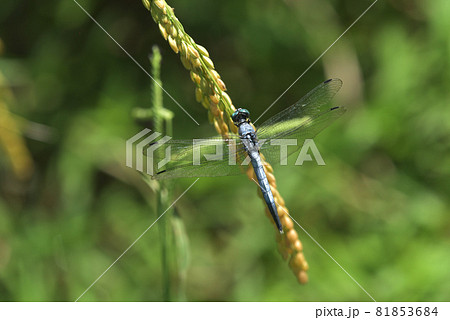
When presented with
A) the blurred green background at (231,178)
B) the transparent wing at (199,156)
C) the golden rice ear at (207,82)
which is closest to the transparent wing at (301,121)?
the transparent wing at (199,156)

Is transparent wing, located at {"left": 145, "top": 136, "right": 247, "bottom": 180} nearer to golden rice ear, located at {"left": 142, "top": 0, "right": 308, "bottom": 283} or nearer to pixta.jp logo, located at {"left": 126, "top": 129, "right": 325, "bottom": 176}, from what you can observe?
pixta.jp logo, located at {"left": 126, "top": 129, "right": 325, "bottom": 176}

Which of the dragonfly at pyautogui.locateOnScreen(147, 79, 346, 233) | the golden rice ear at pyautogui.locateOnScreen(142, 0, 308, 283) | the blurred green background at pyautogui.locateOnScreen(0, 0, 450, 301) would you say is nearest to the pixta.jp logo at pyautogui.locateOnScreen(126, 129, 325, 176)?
the dragonfly at pyautogui.locateOnScreen(147, 79, 346, 233)

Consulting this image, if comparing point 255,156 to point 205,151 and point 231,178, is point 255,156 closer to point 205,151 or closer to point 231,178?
point 205,151

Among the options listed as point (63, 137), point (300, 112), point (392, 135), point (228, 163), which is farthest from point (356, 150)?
point (63, 137)

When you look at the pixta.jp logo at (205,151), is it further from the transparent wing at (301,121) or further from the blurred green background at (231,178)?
the blurred green background at (231,178)

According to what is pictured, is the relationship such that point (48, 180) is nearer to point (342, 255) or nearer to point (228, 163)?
point (228, 163)

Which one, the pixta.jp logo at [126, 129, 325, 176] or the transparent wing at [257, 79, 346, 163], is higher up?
the transparent wing at [257, 79, 346, 163]

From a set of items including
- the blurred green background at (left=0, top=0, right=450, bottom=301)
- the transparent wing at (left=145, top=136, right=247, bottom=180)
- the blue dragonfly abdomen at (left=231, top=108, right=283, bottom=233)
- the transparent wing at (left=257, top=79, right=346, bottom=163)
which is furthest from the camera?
the blurred green background at (left=0, top=0, right=450, bottom=301)

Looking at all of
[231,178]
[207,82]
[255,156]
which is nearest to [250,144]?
[255,156]

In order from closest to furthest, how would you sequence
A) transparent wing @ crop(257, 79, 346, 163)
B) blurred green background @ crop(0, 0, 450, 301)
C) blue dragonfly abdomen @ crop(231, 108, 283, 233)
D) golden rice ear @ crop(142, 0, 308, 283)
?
golden rice ear @ crop(142, 0, 308, 283) → blue dragonfly abdomen @ crop(231, 108, 283, 233) → transparent wing @ crop(257, 79, 346, 163) → blurred green background @ crop(0, 0, 450, 301)
